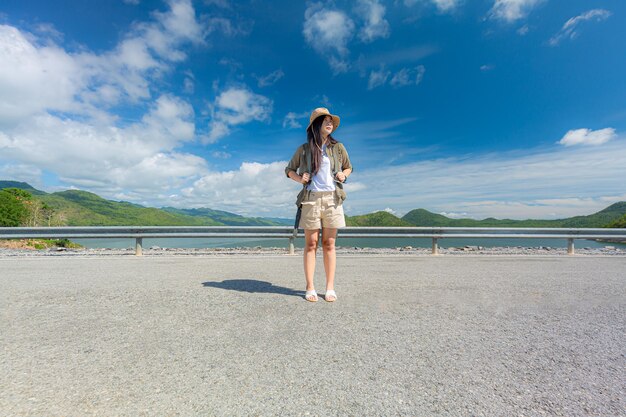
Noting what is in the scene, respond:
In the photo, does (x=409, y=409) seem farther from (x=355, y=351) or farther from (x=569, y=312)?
(x=569, y=312)

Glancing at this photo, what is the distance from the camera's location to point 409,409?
152 centimetres

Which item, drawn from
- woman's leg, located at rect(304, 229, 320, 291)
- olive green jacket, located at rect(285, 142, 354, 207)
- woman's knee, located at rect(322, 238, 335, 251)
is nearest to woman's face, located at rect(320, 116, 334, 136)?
olive green jacket, located at rect(285, 142, 354, 207)

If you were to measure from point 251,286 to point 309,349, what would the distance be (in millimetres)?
2258

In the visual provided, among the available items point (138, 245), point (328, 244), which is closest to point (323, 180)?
point (328, 244)

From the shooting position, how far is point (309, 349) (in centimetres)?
225

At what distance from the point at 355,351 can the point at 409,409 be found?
27.9 inches

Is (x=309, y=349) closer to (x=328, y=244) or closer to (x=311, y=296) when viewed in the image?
(x=311, y=296)

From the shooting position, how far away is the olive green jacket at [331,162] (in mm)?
3869

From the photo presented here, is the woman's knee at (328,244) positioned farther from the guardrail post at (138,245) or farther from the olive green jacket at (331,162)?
the guardrail post at (138,245)

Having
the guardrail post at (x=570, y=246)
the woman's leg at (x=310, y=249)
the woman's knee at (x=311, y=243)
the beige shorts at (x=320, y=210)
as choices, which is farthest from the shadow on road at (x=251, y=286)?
the guardrail post at (x=570, y=246)

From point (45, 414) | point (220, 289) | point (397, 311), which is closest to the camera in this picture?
point (45, 414)

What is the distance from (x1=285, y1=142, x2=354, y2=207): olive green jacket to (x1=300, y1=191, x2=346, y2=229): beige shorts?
0.10m

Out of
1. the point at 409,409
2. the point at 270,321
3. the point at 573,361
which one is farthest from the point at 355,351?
the point at 573,361

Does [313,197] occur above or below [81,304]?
above
